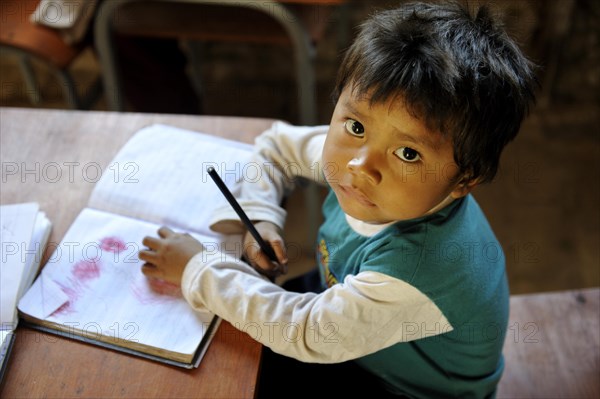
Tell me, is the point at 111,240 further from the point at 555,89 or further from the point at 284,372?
the point at 555,89

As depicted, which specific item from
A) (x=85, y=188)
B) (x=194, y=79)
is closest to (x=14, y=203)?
(x=85, y=188)

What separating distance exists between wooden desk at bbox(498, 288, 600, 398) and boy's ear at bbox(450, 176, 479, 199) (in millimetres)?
377

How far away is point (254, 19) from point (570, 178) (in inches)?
46.8

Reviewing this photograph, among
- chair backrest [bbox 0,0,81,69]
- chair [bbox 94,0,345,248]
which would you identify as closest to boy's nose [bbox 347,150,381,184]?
chair [bbox 94,0,345,248]

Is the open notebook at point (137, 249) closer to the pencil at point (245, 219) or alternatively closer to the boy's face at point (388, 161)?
the pencil at point (245, 219)

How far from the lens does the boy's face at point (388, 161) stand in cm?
79

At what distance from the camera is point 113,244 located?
920mm

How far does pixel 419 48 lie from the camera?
0.79m

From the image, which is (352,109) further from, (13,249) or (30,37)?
(30,37)

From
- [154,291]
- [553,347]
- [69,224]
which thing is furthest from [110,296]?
[553,347]

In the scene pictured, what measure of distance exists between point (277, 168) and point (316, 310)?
1.02ft

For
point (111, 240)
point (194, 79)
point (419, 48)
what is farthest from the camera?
point (194, 79)

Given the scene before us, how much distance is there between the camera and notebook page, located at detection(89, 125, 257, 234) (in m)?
0.97

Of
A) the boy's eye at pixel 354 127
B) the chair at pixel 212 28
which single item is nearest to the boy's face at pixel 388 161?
the boy's eye at pixel 354 127
